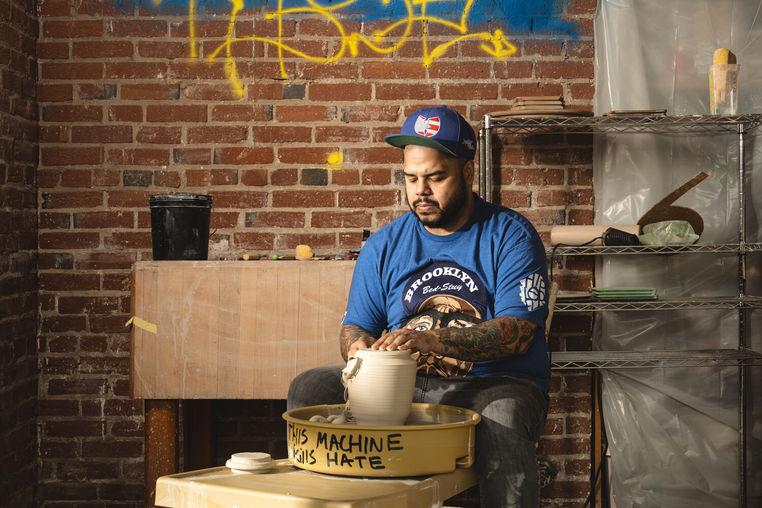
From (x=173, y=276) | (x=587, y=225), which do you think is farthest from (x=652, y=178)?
(x=173, y=276)

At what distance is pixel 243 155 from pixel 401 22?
0.81 metres

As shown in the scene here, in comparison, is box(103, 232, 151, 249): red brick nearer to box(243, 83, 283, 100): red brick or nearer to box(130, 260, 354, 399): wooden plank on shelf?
box(130, 260, 354, 399): wooden plank on shelf

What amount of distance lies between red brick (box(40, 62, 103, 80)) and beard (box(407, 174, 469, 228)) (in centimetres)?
162

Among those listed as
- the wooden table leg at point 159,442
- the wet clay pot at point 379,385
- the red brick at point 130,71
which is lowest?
the wooden table leg at point 159,442

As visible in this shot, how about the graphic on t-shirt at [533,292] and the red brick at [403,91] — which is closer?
the graphic on t-shirt at [533,292]

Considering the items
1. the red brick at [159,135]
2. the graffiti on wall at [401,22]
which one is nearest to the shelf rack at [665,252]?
the graffiti on wall at [401,22]

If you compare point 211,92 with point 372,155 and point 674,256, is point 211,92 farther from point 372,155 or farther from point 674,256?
point 674,256

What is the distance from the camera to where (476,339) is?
5.88 feet

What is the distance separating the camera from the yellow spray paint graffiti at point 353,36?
117 inches

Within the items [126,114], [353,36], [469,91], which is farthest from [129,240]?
[469,91]

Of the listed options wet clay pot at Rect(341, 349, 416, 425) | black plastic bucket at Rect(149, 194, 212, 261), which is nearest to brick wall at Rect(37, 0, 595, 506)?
black plastic bucket at Rect(149, 194, 212, 261)

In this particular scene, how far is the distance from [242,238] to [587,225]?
135 centimetres

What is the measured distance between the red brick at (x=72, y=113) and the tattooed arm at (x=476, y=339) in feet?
6.09

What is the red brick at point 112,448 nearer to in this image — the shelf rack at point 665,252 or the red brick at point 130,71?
the red brick at point 130,71
